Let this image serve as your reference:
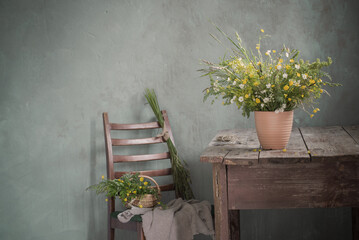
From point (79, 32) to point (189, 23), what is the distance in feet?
2.80

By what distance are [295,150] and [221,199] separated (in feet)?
1.36

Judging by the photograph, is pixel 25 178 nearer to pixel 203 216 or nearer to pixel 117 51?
pixel 117 51

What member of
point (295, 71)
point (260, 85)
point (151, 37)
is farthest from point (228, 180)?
point (151, 37)

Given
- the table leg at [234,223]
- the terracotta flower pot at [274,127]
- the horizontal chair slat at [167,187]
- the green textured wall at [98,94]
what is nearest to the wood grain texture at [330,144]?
the terracotta flower pot at [274,127]

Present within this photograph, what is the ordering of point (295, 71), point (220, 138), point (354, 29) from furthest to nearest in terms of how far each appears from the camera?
1. point (354, 29)
2. point (220, 138)
3. point (295, 71)

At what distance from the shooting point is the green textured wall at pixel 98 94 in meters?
2.80

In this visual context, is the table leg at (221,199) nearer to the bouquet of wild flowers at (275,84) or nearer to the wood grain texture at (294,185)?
the wood grain texture at (294,185)

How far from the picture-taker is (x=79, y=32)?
305 centimetres

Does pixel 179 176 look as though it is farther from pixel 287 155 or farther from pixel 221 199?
pixel 287 155

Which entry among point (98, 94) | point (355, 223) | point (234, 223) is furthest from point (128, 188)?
point (355, 223)

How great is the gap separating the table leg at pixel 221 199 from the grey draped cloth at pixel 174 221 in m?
0.46

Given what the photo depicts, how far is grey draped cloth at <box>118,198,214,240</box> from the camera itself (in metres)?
2.25

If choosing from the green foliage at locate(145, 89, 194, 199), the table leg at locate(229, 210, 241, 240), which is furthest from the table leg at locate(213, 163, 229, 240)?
the green foliage at locate(145, 89, 194, 199)

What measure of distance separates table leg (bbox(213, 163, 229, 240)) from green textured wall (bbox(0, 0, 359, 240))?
42.3 inches
